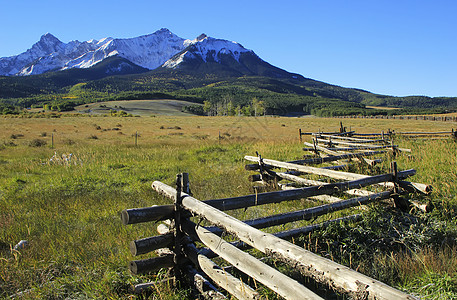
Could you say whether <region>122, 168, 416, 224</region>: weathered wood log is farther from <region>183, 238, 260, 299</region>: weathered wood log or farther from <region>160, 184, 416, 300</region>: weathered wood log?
<region>160, 184, 416, 300</region>: weathered wood log

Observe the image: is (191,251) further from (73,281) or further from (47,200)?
(47,200)

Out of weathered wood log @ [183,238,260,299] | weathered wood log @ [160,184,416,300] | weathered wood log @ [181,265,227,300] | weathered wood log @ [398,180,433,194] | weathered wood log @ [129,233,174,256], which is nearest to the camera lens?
weathered wood log @ [160,184,416,300]

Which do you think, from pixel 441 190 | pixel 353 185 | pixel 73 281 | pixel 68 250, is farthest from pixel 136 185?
pixel 441 190

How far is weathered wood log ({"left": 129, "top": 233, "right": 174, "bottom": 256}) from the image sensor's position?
3533 mm

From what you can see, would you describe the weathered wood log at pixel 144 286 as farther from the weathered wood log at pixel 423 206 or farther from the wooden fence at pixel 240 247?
the weathered wood log at pixel 423 206

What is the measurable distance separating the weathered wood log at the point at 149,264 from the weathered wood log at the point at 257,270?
52 cm

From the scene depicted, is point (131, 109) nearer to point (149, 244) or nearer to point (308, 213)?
point (308, 213)

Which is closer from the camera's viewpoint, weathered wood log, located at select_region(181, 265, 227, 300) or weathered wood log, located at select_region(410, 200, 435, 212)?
weathered wood log, located at select_region(181, 265, 227, 300)

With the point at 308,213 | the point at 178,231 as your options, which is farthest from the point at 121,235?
the point at 308,213

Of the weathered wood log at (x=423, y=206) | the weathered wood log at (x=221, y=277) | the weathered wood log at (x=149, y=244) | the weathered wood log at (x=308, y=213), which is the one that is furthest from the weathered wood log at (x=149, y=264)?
the weathered wood log at (x=423, y=206)

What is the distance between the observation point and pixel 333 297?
3301 mm

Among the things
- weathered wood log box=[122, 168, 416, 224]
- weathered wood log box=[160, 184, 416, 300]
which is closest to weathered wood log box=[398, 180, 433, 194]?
weathered wood log box=[122, 168, 416, 224]

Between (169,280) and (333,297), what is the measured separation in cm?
192

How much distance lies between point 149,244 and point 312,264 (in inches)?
82.2
